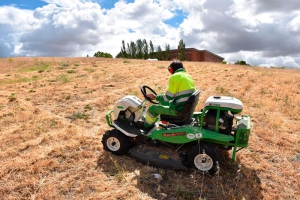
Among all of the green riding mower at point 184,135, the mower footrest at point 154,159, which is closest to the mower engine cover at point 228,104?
the green riding mower at point 184,135

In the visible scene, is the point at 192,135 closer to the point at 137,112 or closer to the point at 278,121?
the point at 137,112

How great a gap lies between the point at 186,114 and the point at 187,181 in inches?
49.2

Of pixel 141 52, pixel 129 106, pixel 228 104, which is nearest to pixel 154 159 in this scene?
pixel 129 106

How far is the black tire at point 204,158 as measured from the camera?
4.35 meters

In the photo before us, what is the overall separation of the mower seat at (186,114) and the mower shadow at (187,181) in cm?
97

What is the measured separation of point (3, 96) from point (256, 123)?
10078 millimetres

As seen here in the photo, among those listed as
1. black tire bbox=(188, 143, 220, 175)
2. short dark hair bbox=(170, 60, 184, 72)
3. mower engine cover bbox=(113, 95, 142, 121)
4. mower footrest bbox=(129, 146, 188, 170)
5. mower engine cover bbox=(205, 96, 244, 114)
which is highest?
short dark hair bbox=(170, 60, 184, 72)

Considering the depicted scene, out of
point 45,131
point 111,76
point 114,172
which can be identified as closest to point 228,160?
point 114,172

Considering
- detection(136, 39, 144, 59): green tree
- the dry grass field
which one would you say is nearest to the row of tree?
detection(136, 39, 144, 59): green tree

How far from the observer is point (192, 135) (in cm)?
454

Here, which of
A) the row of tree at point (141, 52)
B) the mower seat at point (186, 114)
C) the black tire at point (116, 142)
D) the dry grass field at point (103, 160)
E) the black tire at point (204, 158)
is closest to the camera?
the dry grass field at point (103, 160)

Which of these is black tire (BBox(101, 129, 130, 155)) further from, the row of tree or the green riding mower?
the row of tree

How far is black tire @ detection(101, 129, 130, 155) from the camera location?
527 cm

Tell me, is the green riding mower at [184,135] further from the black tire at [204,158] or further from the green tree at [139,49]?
the green tree at [139,49]
